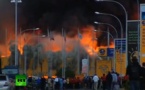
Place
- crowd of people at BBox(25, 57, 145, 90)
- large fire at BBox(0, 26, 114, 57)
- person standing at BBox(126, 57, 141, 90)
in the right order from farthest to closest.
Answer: large fire at BBox(0, 26, 114, 57) → crowd of people at BBox(25, 57, 145, 90) → person standing at BBox(126, 57, 141, 90)

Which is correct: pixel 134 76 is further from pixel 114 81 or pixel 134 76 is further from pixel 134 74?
pixel 114 81

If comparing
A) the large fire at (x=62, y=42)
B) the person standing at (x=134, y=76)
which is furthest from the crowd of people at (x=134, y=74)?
the large fire at (x=62, y=42)

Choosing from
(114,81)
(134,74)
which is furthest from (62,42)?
(134,74)

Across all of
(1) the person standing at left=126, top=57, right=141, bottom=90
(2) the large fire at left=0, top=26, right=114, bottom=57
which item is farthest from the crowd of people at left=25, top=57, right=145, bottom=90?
(2) the large fire at left=0, top=26, right=114, bottom=57

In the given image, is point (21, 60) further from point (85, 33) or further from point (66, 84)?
point (66, 84)

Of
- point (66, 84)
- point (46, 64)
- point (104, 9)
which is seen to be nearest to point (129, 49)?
point (66, 84)

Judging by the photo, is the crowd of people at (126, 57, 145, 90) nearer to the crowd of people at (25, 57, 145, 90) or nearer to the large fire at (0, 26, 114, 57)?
the crowd of people at (25, 57, 145, 90)

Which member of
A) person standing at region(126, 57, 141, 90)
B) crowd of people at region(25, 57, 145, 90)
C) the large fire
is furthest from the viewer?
the large fire

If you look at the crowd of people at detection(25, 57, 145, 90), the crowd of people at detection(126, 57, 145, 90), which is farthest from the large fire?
the crowd of people at detection(126, 57, 145, 90)

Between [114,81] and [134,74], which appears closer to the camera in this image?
[134,74]

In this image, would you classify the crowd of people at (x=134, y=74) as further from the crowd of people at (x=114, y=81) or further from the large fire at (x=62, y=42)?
the large fire at (x=62, y=42)

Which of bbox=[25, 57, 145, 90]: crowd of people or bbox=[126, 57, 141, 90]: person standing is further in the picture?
bbox=[25, 57, 145, 90]: crowd of people

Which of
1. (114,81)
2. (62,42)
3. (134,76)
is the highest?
(62,42)

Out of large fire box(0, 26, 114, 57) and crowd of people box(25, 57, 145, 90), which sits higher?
large fire box(0, 26, 114, 57)
